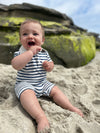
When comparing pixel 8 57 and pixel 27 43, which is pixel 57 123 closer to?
pixel 27 43

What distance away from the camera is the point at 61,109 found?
1.51 metres

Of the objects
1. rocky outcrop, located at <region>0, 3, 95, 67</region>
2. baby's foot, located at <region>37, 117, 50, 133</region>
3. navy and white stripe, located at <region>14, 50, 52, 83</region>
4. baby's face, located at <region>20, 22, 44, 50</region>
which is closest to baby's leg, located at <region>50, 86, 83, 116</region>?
navy and white stripe, located at <region>14, 50, 52, 83</region>

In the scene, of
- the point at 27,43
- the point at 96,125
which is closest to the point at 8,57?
the point at 27,43

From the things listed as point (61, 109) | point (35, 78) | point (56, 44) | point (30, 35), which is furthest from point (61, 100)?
point (56, 44)

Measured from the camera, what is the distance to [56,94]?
1745mm

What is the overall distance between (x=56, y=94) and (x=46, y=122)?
50cm

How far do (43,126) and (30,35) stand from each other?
107 cm

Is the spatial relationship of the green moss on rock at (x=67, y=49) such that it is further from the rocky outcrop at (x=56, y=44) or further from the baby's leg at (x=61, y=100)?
the baby's leg at (x=61, y=100)

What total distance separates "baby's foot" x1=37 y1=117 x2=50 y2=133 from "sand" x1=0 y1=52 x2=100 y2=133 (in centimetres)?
4

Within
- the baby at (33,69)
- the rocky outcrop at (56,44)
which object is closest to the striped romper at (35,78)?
the baby at (33,69)

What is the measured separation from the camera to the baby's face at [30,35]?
1783mm

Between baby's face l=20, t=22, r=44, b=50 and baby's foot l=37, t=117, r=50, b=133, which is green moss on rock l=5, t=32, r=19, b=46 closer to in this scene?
baby's face l=20, t=22, r=44, b=50

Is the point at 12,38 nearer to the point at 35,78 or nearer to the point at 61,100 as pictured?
the point at 35,78

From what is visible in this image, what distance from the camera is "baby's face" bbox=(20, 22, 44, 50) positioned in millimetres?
1783
